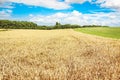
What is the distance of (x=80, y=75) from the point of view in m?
3.70

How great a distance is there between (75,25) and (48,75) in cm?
12712

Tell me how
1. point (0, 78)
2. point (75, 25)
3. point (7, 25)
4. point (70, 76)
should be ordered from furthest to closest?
1. point (75, 25)
2. point (7, 25)
3. point (70, 76)
4. point (0, 78)

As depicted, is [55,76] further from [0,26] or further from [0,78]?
[0,26]

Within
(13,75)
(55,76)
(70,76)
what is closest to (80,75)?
(70,76)

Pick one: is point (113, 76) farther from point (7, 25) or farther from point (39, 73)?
point (7, 25)

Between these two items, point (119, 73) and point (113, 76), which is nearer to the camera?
point (113, 76)

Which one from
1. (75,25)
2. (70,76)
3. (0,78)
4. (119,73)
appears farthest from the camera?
(75,25)

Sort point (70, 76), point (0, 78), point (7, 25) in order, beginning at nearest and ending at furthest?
point (0, 78) → point (70, 76) → point (7, 25)

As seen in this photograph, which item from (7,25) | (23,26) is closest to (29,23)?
(23,26)

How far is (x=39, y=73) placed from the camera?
3.65m

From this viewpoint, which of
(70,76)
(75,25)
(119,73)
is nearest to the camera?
(70,76)

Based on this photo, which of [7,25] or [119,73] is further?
[7,25]

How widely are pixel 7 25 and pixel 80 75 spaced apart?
12133 cm

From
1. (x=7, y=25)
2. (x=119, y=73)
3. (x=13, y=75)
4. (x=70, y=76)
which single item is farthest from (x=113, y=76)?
(x=7, y=25)
